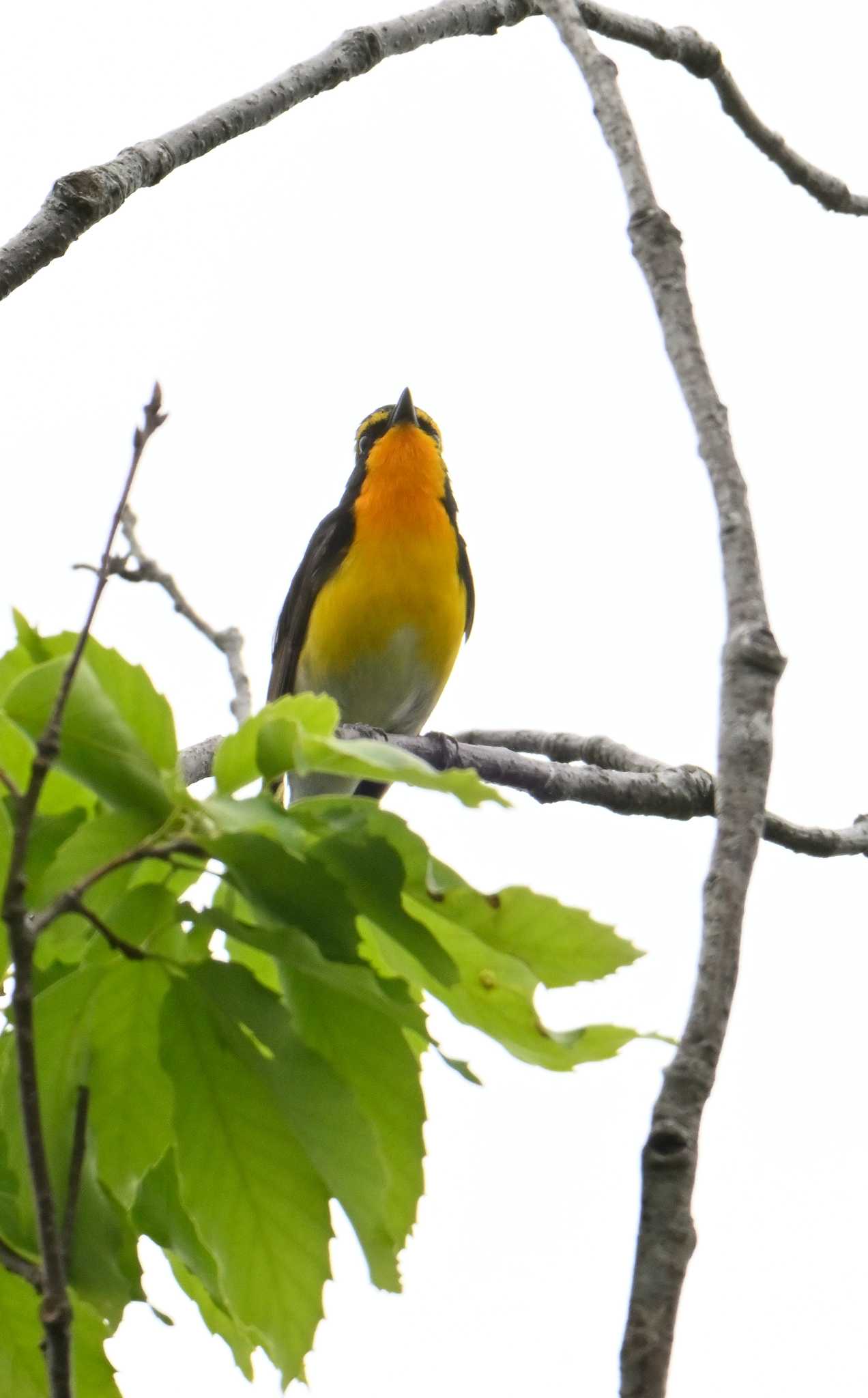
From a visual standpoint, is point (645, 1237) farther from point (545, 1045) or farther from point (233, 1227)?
point (233, 1227)

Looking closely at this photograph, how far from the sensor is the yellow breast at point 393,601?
23.7ft

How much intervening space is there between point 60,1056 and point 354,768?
466 mm

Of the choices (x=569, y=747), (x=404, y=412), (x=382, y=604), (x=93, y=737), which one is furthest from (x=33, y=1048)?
(x=404, y=412)

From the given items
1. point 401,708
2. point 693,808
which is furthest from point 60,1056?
point 401,708

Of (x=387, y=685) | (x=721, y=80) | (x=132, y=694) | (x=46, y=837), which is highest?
(x=721, y=80)

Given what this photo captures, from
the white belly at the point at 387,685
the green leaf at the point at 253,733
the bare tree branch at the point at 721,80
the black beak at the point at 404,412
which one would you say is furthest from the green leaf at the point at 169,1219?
the black beak at the point at 404,412

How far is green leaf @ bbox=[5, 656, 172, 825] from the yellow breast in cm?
563

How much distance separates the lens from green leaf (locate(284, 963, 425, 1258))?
66.4 inches

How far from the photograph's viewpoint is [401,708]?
747 cm

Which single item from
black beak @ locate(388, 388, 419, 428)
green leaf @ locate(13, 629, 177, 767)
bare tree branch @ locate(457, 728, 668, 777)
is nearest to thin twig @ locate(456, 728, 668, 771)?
bare tree branch @ locate(457, 728, 668, 777)

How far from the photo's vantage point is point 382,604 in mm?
7207

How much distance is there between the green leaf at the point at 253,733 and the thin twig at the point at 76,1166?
366 millimetres

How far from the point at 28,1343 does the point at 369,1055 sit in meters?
0.71

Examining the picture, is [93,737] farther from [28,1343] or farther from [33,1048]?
[28,1343]
